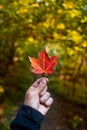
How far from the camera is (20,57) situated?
20.5 feet

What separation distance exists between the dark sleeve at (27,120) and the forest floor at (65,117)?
393 cm

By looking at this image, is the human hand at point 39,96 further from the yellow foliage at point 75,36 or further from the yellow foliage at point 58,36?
the yellow foliage at point 58,36

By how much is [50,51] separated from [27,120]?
465cm

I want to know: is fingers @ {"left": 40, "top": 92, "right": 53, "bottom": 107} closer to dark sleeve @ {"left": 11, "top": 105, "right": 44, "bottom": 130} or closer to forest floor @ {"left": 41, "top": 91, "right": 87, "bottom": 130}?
dark sleeve @ {"left": 11, "top": 105, "right": 44, "bottom": 130}

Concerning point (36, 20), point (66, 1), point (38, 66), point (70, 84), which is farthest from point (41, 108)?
point (70, 84)

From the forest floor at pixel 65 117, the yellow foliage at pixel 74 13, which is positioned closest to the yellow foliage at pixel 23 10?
the yellow foliage at pixel 74 13

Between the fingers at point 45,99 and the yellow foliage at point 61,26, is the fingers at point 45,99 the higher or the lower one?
the higher one

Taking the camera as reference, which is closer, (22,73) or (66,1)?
(66,1)

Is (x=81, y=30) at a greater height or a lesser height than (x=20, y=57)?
greater

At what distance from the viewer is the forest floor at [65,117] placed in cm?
573

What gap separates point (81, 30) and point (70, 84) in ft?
7.89

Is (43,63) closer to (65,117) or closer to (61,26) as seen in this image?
(61,26)

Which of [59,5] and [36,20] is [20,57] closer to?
[36,20]

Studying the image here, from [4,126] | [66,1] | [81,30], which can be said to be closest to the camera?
[66,1]
